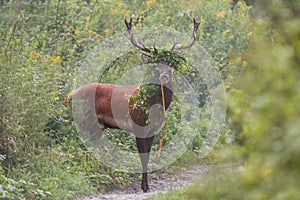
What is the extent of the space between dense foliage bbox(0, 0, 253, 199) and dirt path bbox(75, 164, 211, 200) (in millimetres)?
222

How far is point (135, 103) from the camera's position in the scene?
31.9ft

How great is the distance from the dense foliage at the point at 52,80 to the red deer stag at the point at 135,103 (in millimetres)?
493

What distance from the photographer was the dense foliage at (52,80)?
839 centimetres

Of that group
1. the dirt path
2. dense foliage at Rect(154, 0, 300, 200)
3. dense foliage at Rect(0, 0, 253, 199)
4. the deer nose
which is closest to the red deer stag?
the deer nose

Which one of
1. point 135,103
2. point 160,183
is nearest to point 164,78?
point 135,103

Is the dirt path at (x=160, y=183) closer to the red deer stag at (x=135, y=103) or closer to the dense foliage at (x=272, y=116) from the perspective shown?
the red deer stag at (x=135, y=103)

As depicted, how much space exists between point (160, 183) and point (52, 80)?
7.59 ft

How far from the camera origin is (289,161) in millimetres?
2557

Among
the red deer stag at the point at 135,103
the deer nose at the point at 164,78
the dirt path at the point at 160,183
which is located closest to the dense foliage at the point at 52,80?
the dirt path at the point at 160,183

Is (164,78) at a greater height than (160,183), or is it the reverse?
(164,78)

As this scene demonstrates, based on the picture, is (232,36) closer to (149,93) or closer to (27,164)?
(149,93)

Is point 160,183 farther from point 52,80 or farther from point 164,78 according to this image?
point 52,80

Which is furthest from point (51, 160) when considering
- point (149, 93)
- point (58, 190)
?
point (149, 93)

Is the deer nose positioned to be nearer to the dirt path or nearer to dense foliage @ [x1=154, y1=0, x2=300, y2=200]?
the dirt path
